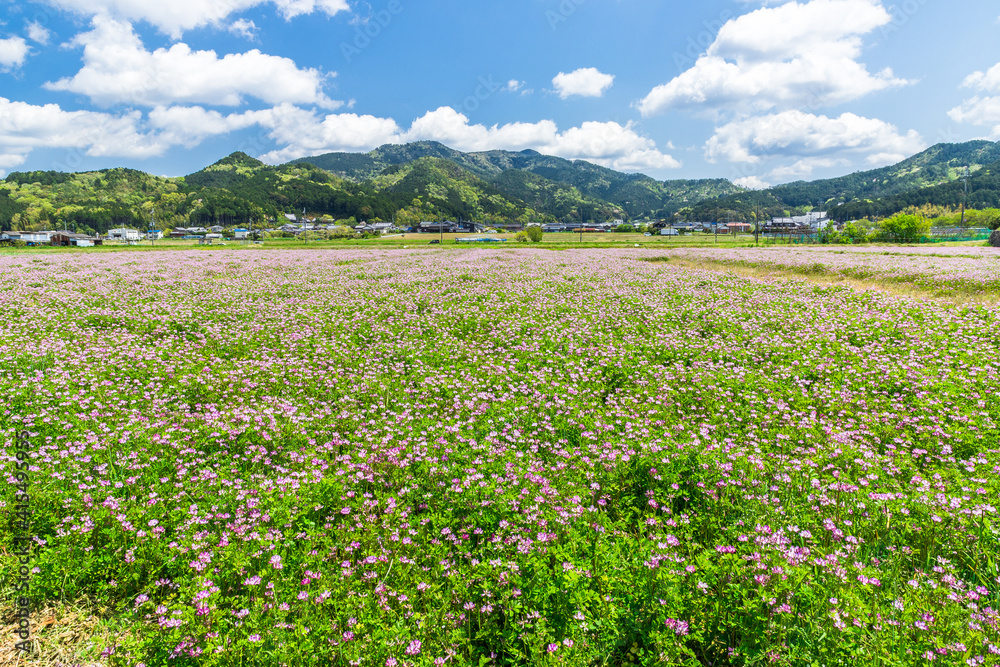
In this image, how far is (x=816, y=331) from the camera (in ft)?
44.2

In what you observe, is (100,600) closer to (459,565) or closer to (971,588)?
(459,565)

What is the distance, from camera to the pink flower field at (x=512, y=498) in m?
3.64

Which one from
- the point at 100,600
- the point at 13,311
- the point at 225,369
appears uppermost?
the point at 13,311

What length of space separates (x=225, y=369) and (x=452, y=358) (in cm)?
505

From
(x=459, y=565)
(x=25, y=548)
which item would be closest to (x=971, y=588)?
(x=459, y=565)

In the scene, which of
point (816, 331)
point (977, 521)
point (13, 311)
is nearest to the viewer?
point (977, 521)

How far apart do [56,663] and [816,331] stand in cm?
1635

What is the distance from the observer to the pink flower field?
364 cm

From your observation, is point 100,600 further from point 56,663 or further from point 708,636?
point 708,636

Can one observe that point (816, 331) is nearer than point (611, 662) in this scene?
No

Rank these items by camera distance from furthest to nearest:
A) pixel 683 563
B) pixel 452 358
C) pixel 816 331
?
pixel 816 331, pixel 452 358, pixel 683 563

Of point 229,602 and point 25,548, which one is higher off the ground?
point 25,548

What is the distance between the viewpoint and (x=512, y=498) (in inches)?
206

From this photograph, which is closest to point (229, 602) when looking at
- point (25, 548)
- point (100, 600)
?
point (100, 600)
